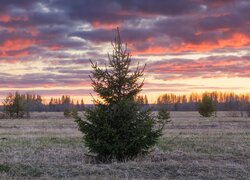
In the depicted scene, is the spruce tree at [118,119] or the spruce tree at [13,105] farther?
the spruce tree at [13,105]

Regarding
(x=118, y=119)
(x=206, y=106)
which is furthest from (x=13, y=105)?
(x=118, y=119)

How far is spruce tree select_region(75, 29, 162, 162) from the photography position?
690 inches

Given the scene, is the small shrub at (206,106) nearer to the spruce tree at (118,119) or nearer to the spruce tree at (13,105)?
the spruce tree at (13,105)

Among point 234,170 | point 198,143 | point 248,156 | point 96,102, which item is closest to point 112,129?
point 96,102

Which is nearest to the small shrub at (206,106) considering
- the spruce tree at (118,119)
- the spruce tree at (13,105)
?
the spruce tree at (13,105)

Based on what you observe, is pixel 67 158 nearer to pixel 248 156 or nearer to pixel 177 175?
pixel 177 175

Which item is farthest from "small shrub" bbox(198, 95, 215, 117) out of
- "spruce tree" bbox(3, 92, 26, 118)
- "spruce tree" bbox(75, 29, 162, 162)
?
"spruce tree" bbox(75, 29, 162, 162)

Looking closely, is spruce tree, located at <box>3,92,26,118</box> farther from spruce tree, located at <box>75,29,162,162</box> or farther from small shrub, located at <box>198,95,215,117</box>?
spruce tree, located at <box>75,29,162,162</box>

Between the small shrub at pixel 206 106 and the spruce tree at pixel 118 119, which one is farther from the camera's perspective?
the small shrub at pixel 206 106

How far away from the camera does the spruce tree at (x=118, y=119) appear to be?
17516 millimetres

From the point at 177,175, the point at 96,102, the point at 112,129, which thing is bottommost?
the point at 177,175

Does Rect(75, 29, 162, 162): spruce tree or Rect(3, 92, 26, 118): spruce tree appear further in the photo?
Rect(3, 92, 26, 118): spruce tree

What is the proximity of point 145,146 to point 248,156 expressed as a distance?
16.2 feet

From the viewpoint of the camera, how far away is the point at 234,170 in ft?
48.6
